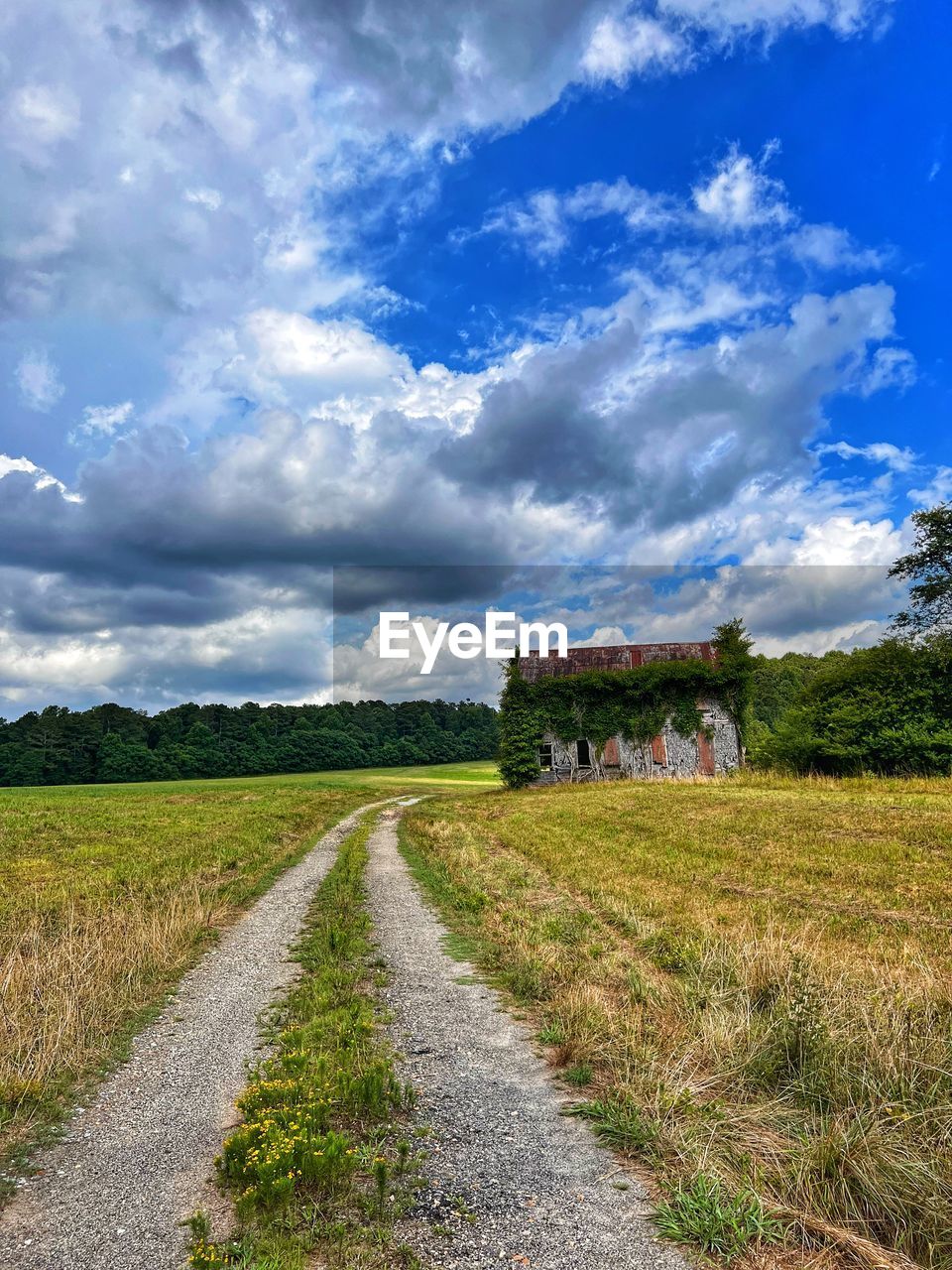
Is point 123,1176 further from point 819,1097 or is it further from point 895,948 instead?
point 895,948

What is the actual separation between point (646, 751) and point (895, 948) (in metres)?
35.0

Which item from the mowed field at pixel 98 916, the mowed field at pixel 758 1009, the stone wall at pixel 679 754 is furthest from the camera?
the stone wall at pixel 679 754

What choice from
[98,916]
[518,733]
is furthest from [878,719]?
[98,916]

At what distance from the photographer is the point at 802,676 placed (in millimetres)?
103438

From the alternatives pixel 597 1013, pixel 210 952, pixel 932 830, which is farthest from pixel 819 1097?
pixel 932 830

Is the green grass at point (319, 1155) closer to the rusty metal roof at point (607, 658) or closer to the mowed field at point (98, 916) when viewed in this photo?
the mowed field at point (98, 916)

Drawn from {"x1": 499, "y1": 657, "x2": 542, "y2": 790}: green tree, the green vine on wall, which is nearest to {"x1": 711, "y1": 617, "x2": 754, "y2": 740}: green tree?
the green vine on wall

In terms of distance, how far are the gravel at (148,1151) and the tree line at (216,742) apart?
88.7m

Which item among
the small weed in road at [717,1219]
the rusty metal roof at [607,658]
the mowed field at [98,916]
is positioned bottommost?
the mowed field at [98,916]

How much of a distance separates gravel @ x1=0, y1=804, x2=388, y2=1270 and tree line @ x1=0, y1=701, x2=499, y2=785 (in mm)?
88663

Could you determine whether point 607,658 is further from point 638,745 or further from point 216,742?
point 216,742

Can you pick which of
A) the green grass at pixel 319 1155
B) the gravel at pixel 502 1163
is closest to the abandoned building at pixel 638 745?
the gravel at pixel 502 1163

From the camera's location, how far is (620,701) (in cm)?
4469

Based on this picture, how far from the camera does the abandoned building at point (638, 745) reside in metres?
43.1
